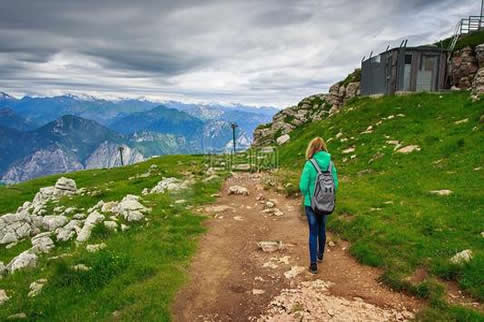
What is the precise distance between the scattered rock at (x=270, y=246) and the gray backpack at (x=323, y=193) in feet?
9.63

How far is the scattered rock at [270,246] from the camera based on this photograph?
11141mm

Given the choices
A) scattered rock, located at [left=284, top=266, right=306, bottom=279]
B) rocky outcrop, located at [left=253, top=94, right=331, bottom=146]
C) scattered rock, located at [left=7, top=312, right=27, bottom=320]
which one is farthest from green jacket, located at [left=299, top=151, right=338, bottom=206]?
rocky outcrop, located at [left=253, top=94, right=331, bottom=146]

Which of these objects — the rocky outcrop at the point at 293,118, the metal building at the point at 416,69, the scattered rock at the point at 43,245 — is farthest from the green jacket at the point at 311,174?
the rocky outcrop at the point at 293,118

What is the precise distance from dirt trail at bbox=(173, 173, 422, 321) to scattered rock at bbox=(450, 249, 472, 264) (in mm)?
1942

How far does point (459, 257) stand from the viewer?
8445 millimetres

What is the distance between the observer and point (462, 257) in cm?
840

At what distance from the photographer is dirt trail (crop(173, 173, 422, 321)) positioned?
7.23 m

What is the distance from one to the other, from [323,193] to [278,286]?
9.66 feet

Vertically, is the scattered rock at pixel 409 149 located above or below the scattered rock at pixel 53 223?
above

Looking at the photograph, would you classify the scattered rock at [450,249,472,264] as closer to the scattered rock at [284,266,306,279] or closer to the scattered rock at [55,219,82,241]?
the scattered rock at [284,266,306,279]

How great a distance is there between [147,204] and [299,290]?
11156 mm

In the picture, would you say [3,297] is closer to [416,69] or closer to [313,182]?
[313,182]

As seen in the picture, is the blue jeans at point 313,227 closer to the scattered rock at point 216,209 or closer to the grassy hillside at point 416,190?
the grassy hillside at point 416,190

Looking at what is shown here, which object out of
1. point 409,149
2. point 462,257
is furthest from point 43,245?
point 409,149
